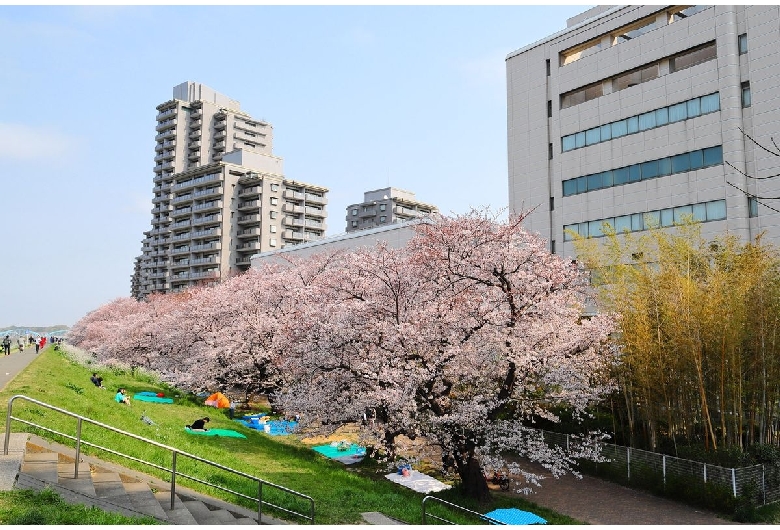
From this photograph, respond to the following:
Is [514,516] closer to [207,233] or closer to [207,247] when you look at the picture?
[207,247]

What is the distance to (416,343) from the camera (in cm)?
1512

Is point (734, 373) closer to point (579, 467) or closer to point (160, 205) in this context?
point (579, 467)

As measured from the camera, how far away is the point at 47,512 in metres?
7.36

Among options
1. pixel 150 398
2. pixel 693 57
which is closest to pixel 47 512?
pixel 150 398

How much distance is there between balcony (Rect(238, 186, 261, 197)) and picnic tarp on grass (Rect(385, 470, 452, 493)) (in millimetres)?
66763

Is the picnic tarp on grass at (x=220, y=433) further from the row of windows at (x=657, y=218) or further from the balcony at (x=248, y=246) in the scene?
the balcony at (x=248, y=246)

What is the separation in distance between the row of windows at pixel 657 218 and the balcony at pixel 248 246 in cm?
5280

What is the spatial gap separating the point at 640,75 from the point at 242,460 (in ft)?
93.0

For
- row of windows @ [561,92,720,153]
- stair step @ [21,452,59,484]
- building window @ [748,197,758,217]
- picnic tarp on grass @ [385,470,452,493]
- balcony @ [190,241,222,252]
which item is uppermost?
row of windows @ [561,92,720,153]

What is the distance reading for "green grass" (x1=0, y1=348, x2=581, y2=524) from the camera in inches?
446

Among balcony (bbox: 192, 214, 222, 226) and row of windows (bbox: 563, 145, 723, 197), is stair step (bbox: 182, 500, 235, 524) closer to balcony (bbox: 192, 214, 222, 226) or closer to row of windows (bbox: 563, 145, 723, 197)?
row of windows (bbox: 563, 145, 723, 197)

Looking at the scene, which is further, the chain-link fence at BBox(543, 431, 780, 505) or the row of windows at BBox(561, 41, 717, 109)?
the row of windows at BBox(561, 41, 717, 109)

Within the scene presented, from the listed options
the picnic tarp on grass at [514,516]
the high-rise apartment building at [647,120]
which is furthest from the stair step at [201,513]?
the high-rise apartment building at [647,120]

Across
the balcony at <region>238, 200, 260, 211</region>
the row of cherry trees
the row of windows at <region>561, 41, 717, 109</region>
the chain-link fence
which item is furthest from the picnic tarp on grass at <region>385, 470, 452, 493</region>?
the balcony at <region>238, 200, 260, 211</region>
